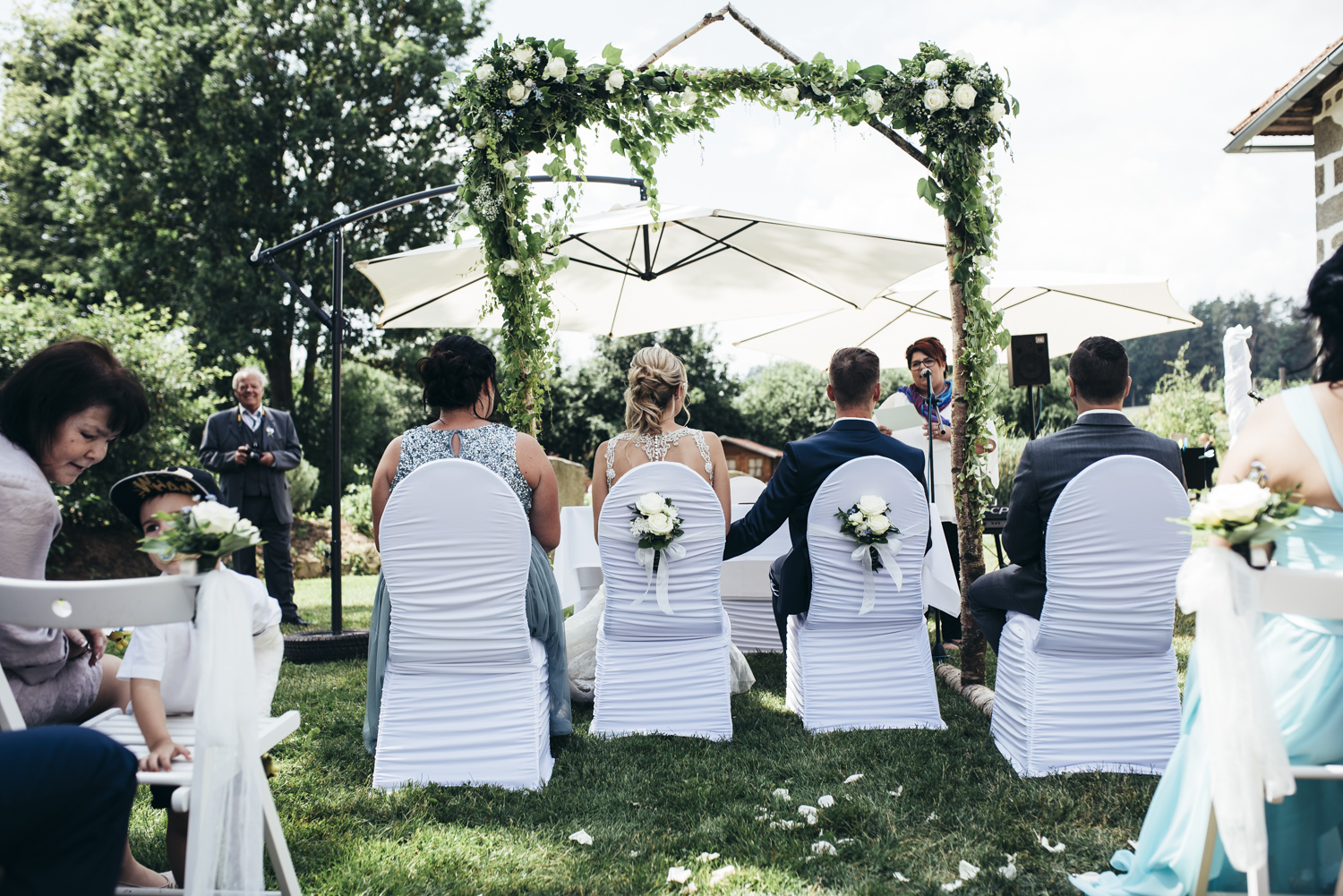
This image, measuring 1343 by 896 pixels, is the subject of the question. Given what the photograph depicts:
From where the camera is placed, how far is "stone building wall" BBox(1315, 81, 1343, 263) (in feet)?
19.7

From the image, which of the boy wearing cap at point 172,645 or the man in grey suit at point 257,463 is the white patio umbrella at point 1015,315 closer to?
the man in grey suit at point 257,463

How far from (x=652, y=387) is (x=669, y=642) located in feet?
3.97

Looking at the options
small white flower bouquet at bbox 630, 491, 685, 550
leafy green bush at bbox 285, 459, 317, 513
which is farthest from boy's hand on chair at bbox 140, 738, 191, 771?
leafy green bush at bbox 285, 459, 317, 513

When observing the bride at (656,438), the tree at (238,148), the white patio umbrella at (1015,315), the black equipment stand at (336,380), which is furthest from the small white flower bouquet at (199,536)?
the tree at (238,148)

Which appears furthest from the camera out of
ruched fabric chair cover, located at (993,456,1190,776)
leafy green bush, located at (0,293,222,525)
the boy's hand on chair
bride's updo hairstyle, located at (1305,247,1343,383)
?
leafy green bush, located at (0,293,222,525)

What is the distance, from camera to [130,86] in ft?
54.9

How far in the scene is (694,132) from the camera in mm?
4707

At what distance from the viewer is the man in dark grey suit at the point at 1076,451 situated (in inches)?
130

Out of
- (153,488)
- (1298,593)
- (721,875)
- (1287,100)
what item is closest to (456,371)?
(153,488)

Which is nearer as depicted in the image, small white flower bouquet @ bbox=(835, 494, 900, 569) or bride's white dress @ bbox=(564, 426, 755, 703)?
small white flower bouquet @ bbox=(835, 494, 900, 569)

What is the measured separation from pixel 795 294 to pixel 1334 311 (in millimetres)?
5127

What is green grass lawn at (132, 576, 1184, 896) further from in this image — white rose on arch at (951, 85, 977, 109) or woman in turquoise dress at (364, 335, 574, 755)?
white rose on arch at (951, 85, 977, 109)

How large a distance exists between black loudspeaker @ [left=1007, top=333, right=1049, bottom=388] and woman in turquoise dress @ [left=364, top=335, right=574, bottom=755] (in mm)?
3738

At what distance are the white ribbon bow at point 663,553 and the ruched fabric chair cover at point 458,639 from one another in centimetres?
59
